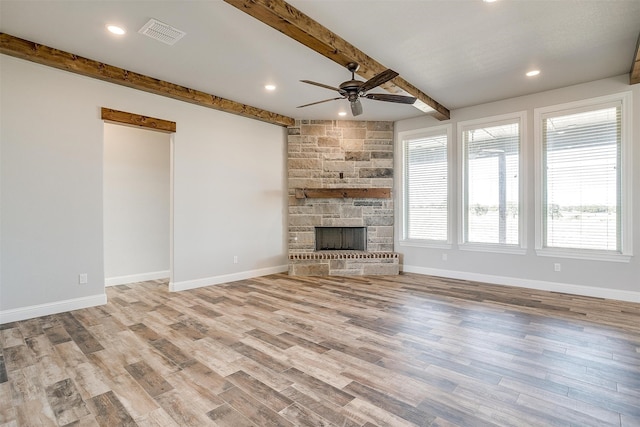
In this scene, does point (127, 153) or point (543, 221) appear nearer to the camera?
point (543, 221)

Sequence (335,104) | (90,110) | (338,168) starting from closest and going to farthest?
(90,110) < (335,104) < (338,168)

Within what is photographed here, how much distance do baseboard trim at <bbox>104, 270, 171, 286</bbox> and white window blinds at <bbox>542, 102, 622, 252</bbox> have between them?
651 cm

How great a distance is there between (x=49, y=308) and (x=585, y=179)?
7.20 metres

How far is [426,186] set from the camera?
6043mm

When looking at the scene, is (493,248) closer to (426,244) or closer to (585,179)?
(426,244)

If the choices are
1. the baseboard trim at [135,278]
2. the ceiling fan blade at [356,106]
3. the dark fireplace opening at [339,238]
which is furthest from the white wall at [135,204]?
the ceiling fan blade at [356,106]

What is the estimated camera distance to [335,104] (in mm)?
5266

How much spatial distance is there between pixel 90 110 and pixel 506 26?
4.86 m

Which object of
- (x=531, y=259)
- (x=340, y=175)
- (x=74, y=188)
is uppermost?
(x=340, y=175)

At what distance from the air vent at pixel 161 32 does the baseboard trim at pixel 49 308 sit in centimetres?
322

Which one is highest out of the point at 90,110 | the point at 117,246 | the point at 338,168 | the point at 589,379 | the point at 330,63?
the point at 330,63

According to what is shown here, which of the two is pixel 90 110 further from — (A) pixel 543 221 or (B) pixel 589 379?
(A) pixel 543 221

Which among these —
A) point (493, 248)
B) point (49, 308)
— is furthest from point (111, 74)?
point (493, 248)

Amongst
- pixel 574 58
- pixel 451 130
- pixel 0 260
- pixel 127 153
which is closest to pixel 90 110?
pixel 127 153
